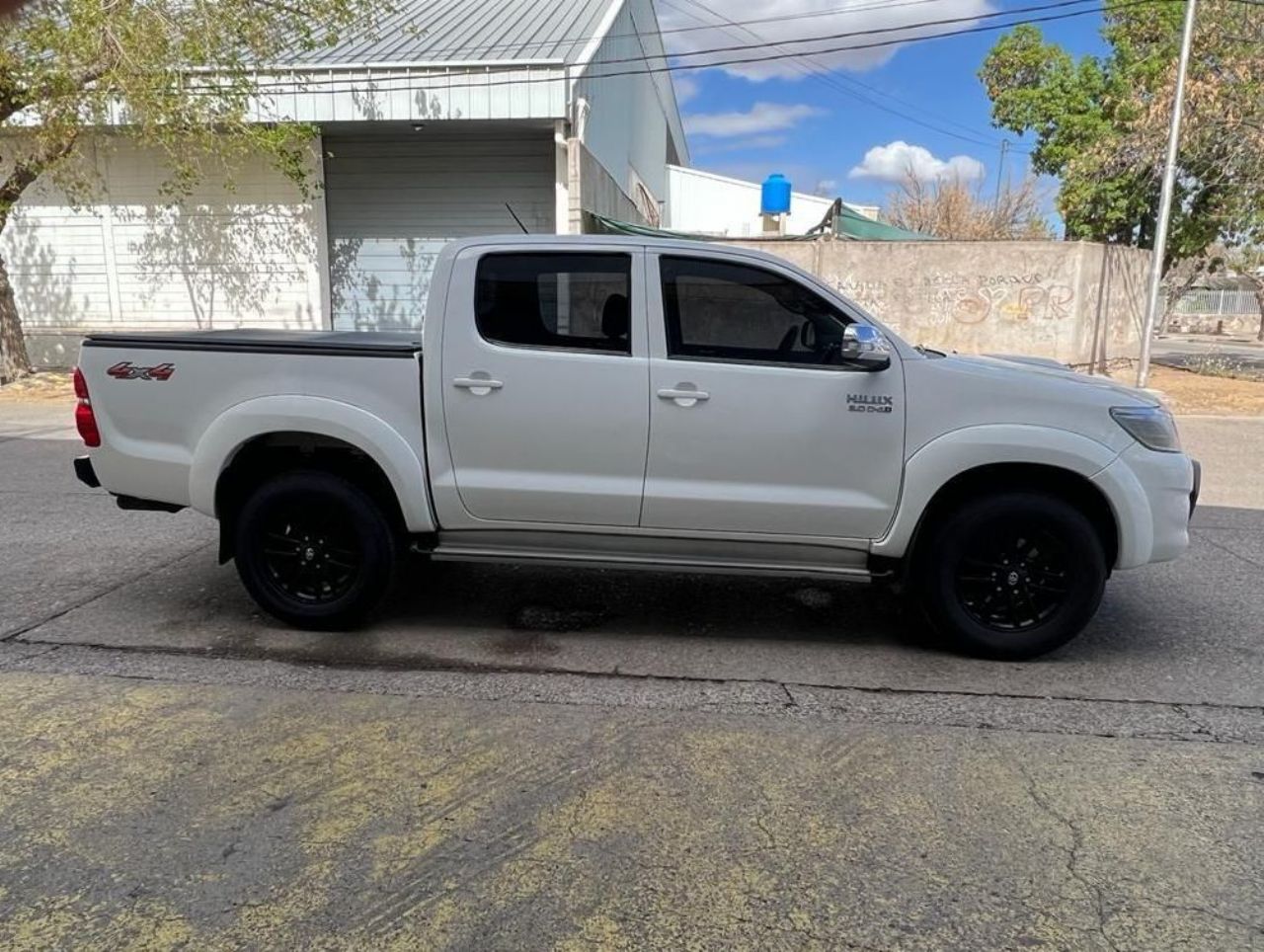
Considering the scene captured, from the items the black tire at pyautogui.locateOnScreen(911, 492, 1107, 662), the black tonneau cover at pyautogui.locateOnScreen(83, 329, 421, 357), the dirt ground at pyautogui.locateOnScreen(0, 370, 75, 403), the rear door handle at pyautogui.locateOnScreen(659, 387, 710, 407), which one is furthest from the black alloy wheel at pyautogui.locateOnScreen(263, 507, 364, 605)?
the dirt ground at pyautogui.locateOnScreen(0, 370, 75, 403)

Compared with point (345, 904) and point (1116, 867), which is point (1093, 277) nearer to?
point (1116, 867)

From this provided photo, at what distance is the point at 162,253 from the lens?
1684cm

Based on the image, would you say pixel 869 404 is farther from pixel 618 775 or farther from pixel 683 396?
pixel 618 775

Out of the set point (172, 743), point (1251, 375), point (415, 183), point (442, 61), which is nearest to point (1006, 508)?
point (172, 743)

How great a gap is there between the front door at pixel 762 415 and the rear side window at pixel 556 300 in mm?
201

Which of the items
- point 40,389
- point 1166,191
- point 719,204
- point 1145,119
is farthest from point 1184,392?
point 719,204

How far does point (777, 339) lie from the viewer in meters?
4.48

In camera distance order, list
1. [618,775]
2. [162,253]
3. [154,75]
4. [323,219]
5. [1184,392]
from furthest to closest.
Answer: [162,253] → [323,219] → [1184,392] → [154,75] → [618,775]

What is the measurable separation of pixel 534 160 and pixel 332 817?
48.4 ft

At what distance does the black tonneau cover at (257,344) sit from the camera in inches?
179

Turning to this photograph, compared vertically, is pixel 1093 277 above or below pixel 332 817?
above

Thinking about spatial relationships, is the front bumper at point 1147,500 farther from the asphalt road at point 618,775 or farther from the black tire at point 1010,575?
the asphalt road at point 618,775

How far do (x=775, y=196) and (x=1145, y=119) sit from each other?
860 centimetres

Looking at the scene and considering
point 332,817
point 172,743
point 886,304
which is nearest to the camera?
point 332,817
